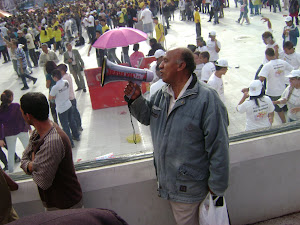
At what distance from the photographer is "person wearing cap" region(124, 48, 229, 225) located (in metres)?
2.02

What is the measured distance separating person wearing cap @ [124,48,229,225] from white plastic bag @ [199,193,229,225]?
2.0 inches

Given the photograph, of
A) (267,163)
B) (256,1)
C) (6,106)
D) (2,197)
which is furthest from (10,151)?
(256,1)

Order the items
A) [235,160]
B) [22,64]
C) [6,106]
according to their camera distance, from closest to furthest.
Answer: [235,160] → [6,106] → [22,64]

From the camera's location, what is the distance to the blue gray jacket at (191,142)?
6.60 ft

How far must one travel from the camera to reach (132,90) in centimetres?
224

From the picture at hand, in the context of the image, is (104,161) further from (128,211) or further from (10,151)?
(10,151)

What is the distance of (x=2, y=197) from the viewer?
7.95 ft

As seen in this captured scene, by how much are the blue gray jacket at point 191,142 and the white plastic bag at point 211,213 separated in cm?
A: 6

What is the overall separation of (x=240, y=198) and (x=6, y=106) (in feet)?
14.2

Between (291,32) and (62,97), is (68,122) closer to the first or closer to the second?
(62,97)

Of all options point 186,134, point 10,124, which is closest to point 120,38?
point 10,124

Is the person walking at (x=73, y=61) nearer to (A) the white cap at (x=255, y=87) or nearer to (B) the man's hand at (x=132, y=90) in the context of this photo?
(A) the white cap at (x=255, y=87)

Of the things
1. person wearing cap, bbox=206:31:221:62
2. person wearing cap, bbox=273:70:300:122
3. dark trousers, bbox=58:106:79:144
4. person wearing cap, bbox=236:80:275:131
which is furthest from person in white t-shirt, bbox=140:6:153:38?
person wearing cap, bbox=236:80:275:131

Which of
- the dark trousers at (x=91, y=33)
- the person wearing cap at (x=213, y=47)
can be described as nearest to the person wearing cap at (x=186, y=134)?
the person wearing cap at (x=213, y=47)
